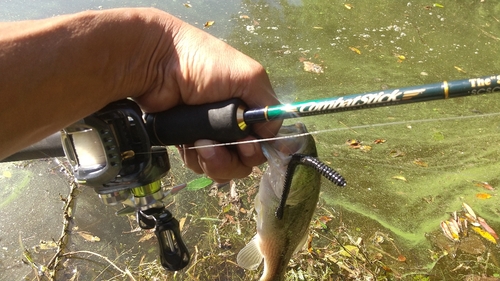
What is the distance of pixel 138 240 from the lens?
2775 millimetres

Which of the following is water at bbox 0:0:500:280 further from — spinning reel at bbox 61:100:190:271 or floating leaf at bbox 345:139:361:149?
spinning reel at bbox 61:100:190:271

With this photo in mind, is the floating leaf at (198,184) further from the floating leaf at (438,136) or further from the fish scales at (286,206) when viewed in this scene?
the floating leaf at (438,136)

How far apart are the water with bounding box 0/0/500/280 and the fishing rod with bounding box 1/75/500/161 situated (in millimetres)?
231

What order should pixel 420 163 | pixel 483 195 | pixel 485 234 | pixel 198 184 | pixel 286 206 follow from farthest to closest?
pixel 420 163
pixel 483 195
pixel 198 184
pixel 485 234
pixel 286 206

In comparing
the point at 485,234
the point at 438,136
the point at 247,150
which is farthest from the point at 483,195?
the point at 247,150

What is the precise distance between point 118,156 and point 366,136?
2.76 metres

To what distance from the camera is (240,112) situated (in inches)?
55.3

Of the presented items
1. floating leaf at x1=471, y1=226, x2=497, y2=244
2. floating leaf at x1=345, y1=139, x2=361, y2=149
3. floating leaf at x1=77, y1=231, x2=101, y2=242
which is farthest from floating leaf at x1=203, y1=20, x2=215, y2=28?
floating leaf at x1=471, y1=226, x2=497, y2=244

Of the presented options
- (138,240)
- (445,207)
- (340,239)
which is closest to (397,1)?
(445,207)

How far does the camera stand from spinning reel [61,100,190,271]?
135 centimetres

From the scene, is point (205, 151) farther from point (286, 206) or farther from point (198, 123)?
point (286, 206)

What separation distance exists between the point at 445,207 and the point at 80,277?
8.45 ft

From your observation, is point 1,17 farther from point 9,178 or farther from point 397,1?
point 397,1

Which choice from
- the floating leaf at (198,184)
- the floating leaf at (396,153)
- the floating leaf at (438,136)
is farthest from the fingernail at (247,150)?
the floating leaf at (438,136)
